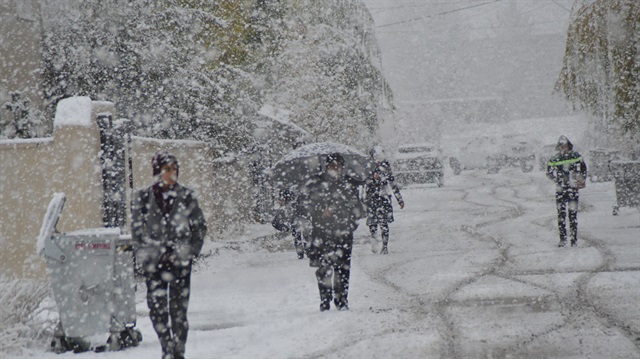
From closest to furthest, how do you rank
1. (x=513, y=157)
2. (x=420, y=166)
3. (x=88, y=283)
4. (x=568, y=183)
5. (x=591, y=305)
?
(x=88, y=283) < (x=591, y=305) < (x=568, y=183) < (x=420, y=166) < (x=513, y=157)

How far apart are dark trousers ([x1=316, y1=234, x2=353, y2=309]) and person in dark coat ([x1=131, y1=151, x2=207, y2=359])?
2.18 meters

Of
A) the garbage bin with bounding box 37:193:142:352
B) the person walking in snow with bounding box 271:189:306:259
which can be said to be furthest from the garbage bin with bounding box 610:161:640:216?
the garbage bin with bounding box 37:193:142:352

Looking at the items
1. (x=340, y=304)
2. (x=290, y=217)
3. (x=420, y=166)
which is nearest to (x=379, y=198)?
(x=290, y=217)

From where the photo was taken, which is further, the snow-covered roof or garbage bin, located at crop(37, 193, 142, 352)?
the snow-covered roof

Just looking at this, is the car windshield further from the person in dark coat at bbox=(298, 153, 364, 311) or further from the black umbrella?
the person in dark coat at bbox=(298, 153, 364, 311)

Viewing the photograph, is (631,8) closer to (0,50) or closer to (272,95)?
(272,95)

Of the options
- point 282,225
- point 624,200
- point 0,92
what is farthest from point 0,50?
point 624,200

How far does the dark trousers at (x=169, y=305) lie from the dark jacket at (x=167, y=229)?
8 centimetres

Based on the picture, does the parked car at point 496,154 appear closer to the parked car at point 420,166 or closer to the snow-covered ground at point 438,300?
the parked car at point 420,166

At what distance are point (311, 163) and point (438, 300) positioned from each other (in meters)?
2.71

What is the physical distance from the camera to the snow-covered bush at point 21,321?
5910mm

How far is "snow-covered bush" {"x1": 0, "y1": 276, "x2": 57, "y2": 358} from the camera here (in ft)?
19.4

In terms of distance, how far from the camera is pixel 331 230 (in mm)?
7160

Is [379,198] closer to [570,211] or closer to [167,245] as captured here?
[570,211]
